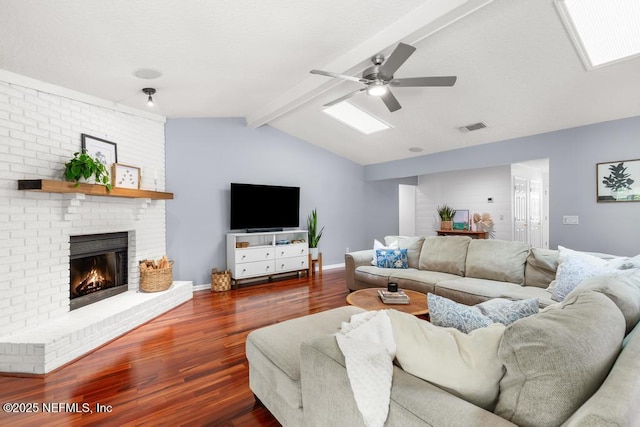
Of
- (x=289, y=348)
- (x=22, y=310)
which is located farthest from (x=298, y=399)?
(x=22, y=310)

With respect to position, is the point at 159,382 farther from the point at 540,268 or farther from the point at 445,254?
the point at 540,268

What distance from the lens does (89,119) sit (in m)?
3.46

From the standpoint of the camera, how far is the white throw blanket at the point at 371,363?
1.00 metres

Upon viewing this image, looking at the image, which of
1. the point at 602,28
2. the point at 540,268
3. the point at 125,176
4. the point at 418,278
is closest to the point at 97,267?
the point at 125,176

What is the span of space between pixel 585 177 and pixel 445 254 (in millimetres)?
2046

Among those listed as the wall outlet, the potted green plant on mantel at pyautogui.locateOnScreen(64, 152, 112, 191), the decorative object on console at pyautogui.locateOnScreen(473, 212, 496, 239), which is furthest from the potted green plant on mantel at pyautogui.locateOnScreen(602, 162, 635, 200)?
the potted green plant on mantel at pyautogui.locateOnScreen(64, 152, 112, 191)

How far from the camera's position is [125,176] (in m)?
3.81

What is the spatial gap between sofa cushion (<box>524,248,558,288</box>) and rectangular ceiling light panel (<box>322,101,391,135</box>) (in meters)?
2.68

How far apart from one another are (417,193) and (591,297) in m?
7.35

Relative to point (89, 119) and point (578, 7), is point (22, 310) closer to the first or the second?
point (89, 119)

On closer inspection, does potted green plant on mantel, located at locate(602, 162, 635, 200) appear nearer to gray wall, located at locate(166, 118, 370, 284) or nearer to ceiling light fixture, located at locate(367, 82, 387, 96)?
ceiling light fixture, located at locate(367, 82, 387, 96)

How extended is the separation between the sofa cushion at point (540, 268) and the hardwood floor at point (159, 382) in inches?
104

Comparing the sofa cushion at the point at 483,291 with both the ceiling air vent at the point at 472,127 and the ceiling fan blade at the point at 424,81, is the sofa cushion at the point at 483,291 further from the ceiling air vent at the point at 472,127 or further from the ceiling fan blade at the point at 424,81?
the ceiling air vent at the point at 472,127

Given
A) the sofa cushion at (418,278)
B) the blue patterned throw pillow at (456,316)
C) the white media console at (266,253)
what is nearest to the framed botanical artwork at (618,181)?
the sofa cushion at (418,278)
